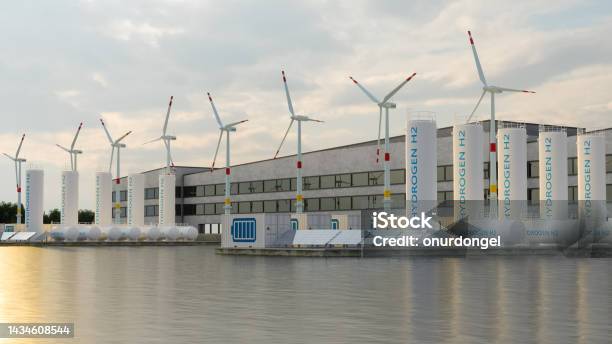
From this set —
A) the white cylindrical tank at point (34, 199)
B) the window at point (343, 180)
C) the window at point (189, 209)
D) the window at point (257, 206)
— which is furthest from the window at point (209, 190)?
the window at point (343, 180)

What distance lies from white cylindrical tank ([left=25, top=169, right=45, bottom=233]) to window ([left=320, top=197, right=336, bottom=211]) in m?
38.6

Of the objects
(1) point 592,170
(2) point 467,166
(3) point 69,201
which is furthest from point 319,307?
(3) point 69,201

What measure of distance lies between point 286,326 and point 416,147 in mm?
51943

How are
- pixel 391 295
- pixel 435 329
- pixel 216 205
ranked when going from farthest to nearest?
pixel 216 205
pixel 391 295
pixel 435 329

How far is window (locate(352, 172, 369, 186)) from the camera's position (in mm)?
108312

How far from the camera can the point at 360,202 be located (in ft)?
360

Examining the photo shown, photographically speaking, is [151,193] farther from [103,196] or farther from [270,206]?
[270,206]

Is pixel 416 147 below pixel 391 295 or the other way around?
the other way around

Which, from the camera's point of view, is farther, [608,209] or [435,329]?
[608,209]

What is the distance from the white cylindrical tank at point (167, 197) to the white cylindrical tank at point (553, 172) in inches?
2376

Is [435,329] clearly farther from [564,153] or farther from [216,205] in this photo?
[216,205]

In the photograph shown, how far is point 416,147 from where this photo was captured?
69.1 m

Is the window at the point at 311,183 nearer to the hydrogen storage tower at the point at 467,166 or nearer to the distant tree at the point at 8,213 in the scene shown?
the hydrogen storage tower at the point at 467,166

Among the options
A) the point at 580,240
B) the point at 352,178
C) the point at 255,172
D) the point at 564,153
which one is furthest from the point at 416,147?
the point at 255,172
